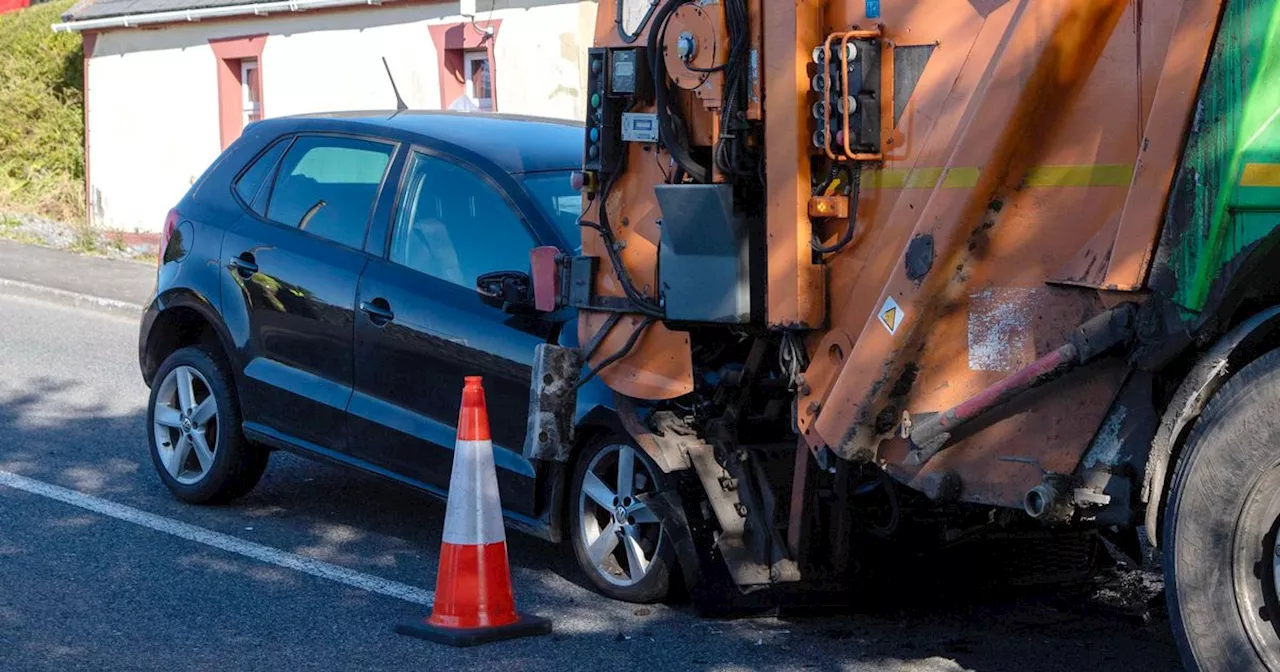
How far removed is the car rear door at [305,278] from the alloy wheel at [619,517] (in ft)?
4.45

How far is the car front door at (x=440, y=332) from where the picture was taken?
6.64 metres

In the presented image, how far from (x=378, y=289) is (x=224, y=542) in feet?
4.19

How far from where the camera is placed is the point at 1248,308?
4.28m

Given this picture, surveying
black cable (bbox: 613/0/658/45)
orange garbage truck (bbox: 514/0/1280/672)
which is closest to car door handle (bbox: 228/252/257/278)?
orange garbage truck (bbox: 514/0/1280/672)

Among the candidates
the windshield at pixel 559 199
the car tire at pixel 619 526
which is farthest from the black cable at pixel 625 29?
the car tire at pixel 619 526

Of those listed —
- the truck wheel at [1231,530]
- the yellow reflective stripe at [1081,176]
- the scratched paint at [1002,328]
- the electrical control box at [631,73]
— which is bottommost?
the truck wheel at [1231,530]

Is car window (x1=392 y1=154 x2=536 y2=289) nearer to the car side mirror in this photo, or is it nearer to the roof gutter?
the car side mirror

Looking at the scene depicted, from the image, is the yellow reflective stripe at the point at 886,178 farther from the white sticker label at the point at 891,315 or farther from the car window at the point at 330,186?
the car window at the point at 330,186

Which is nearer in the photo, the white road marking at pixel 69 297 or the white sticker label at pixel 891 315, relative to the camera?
the white sticker label at pixel 891 315

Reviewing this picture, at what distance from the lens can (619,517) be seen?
633 centimetres

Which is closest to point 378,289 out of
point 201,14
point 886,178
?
point 886,178

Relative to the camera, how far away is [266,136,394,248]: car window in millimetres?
7383

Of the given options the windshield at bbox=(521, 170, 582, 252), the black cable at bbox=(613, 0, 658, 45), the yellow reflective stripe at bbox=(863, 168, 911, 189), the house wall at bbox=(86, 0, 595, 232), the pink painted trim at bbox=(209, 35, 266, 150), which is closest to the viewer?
the yellow reflective stripe at bbox=(863, 168, 911, 189)

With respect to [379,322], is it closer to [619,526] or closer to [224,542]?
[224,542]
